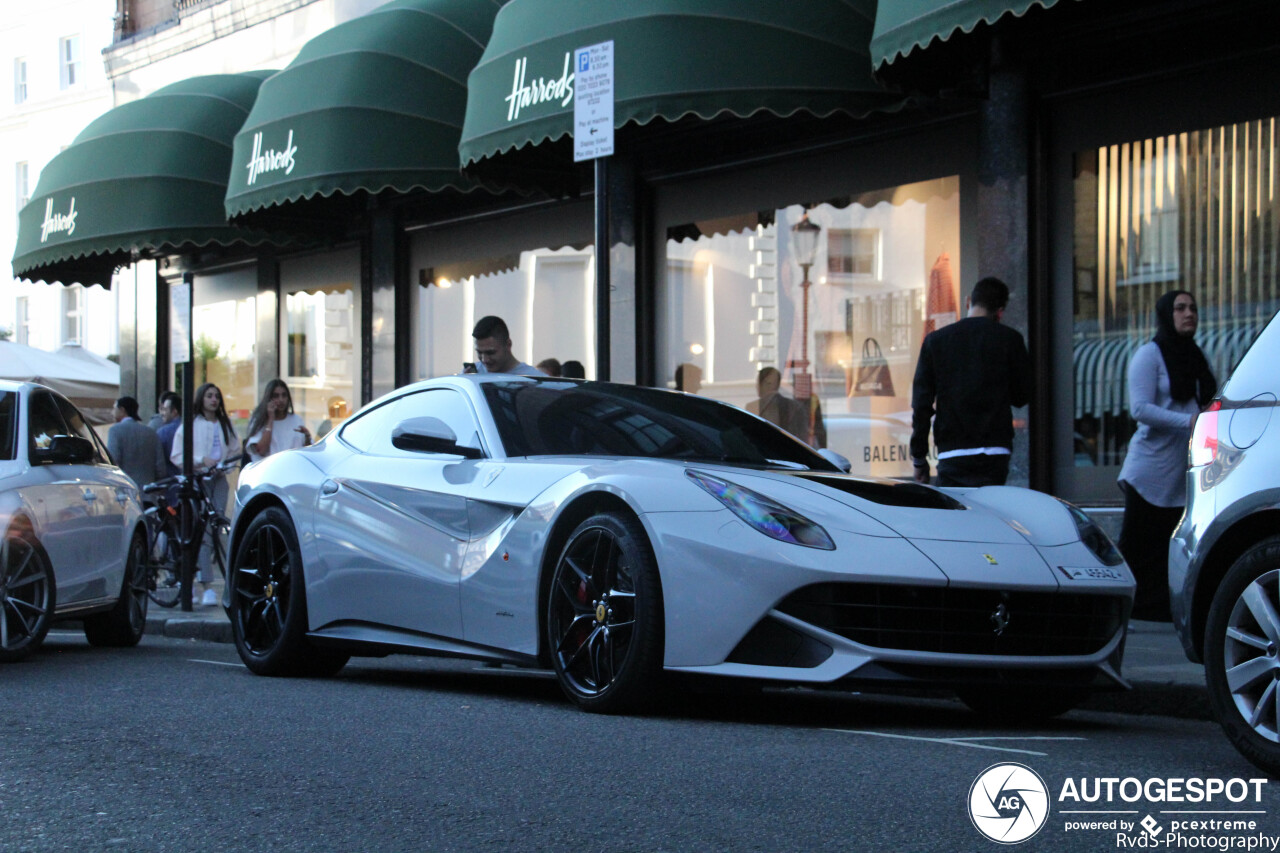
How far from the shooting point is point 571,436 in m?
6.91

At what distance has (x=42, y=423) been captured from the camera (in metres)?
9.45

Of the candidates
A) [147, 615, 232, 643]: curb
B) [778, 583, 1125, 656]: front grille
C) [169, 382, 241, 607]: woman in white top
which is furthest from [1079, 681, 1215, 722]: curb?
[169, 382, 241, 607]: woman in white top

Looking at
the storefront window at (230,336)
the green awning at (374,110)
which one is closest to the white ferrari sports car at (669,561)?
the green awning at (374,110)

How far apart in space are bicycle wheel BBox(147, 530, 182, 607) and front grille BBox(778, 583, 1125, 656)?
9.90 meters

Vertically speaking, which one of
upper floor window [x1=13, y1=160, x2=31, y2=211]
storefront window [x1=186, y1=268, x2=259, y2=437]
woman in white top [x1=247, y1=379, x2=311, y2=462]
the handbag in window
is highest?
upper floor window [x1=13, y1=160, x2=31, y2=211]

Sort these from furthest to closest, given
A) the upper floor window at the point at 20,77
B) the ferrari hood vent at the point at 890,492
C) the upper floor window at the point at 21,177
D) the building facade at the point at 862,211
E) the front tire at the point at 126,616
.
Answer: the upper floor window at the point at 20,77, the upper floor window at the point at 21,177, the building facade at the point at 862,211, the front tire at the point at 126,616, the ferrari hood vent at the point at 890,492

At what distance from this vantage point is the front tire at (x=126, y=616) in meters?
10.0

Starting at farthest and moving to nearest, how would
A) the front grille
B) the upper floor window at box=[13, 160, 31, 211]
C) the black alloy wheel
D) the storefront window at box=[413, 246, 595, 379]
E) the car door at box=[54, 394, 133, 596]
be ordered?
the upper floor window at box=[13, 160, 31, 211]
the storefront window at box=[413, 246, 595, 379]
the car door at box=[54, 394, 133, 596]
the black alloy wheel
the front grille

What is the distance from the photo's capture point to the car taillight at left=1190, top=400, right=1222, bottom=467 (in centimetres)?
520

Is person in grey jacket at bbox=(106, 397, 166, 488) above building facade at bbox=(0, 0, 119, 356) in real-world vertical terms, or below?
below

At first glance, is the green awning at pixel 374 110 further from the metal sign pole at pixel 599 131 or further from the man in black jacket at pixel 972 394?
the man in black jacket at pixel 972 394

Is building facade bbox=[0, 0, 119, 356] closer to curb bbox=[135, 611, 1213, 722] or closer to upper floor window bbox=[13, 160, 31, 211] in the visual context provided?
upper floor window bbox=[13, 160, 31, 211]

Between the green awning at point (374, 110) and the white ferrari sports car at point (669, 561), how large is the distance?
22.2 feet

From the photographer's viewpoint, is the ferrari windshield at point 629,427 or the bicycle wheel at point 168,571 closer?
the ferrari windshield at point 629,427
